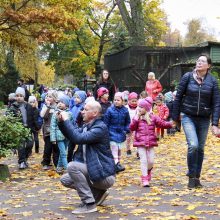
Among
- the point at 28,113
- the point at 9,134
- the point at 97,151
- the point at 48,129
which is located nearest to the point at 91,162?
the point at 97,151

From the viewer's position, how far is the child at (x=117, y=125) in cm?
1105

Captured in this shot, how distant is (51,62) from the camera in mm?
63812

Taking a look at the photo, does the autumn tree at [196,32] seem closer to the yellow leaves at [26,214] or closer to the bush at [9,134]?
the bush at [9,134]

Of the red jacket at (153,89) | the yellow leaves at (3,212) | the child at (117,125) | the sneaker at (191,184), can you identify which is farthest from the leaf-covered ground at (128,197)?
the red jacket at (153,89)

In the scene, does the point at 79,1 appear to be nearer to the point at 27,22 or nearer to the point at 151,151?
the point at 27,22

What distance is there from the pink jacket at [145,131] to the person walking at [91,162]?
85.9 inches

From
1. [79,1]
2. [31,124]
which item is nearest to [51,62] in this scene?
[79,1]

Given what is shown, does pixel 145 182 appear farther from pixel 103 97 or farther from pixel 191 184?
pixel 103 97

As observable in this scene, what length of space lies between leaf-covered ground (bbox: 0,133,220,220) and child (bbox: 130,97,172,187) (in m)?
0.41

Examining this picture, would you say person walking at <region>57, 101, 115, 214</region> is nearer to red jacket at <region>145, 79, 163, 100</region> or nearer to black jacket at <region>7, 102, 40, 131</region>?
black jacket at <region>7, 102, 40, 131</region>

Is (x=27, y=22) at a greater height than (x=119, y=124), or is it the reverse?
(x=27, y=22)

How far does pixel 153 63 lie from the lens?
32656 millimetres

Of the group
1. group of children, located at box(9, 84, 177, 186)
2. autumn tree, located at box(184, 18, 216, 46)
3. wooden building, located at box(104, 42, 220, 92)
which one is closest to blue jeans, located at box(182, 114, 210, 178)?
group of children, located at box(9, 84, 177, 186)

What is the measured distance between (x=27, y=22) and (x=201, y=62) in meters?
13.8
